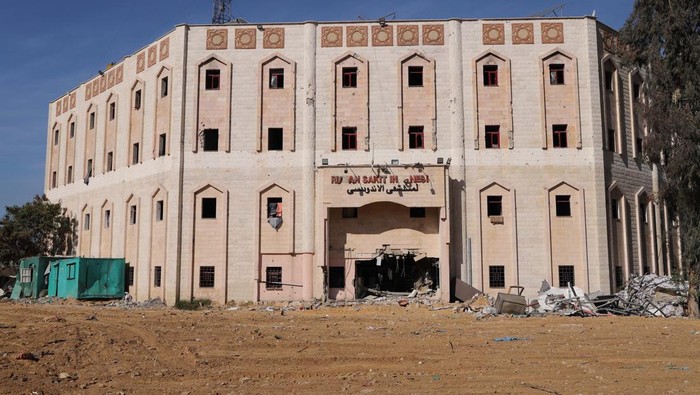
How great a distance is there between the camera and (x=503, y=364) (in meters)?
12.6

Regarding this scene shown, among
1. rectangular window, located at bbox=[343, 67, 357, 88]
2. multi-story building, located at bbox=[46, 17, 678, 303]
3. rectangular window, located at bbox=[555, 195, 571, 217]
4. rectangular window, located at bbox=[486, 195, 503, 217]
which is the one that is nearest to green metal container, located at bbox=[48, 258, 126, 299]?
multi-story building, located at bbox=[46, 17, 678, 303]

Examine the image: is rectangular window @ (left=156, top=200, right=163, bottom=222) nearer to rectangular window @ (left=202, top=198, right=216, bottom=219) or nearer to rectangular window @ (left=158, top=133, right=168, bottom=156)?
rectangular window @ (left=158, top=133, right=168, bottom=156)

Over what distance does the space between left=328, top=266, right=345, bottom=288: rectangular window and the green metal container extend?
11.0 meters

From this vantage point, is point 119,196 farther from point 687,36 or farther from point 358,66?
point 687,36

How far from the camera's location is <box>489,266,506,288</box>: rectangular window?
2786 centimetres

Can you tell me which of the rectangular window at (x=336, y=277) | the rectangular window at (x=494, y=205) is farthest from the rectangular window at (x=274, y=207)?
the rectangular window at (x=494, y=205)

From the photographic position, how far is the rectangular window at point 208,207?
29312 mm

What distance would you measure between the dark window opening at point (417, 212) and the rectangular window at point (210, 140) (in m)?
9.67

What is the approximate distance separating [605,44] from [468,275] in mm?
13286

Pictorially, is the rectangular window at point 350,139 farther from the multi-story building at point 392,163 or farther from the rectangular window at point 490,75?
the rectangular window at point 490,75

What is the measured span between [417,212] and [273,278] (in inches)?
286

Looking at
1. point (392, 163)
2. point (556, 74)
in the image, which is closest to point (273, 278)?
point (392, 163)

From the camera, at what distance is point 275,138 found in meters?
29.6

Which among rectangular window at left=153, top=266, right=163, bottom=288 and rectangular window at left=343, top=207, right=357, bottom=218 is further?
rectangular window at left=153, top=266, right=163, bottom=288
